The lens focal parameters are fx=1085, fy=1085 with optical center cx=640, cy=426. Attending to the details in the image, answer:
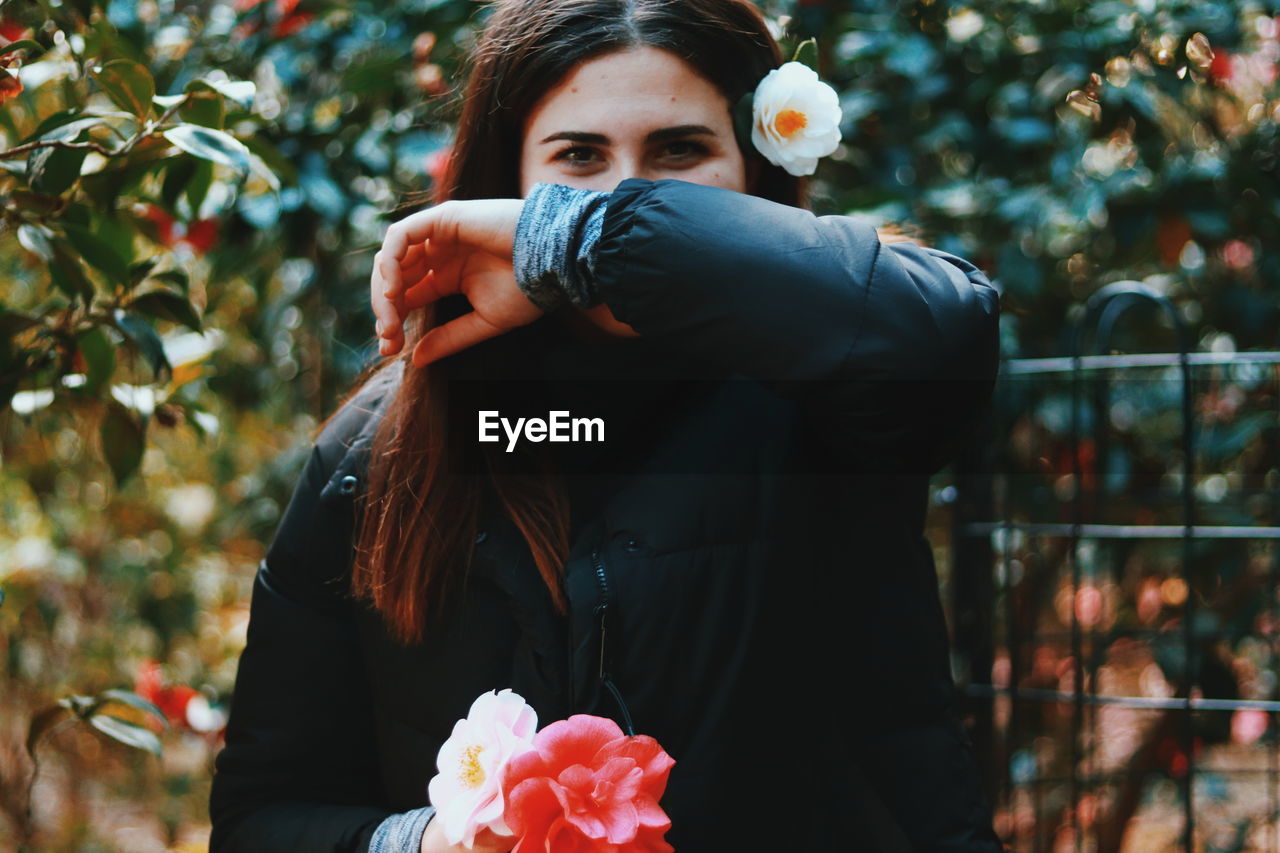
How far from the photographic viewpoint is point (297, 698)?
1.01 metres

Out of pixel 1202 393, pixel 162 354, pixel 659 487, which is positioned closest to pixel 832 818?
pixel 659 487

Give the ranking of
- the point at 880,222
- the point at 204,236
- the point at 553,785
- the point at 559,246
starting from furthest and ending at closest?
Answer: the point at 204,236 < the point at 880,222 < the point at 559,246 < the point at 553,785

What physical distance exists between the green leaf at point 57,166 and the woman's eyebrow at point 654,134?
17.5 inches

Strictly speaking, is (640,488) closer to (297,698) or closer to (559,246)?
(559,246)

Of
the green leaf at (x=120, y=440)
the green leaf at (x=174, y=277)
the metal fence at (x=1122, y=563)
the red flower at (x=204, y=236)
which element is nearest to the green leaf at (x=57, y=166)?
the green leaf at (x=174, y=277)

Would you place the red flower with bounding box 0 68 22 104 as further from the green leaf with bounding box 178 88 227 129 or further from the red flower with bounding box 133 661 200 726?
the red flower with bounding box 133 661 200 726

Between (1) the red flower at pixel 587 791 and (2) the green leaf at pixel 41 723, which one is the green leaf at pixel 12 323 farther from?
(1) the red flower at pixel 587 791

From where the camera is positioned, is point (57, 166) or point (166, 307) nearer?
point (57, 166)

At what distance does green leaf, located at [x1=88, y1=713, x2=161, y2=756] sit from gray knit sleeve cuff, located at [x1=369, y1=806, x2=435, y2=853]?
375mm

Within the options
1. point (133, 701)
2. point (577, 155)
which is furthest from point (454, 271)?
point (133, 701)

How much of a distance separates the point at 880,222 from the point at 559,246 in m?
0.99

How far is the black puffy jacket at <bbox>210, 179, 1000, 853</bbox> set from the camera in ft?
2.63

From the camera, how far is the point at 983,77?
6.02ft

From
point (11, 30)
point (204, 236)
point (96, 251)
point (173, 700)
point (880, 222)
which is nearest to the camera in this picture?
point (96, 251)
